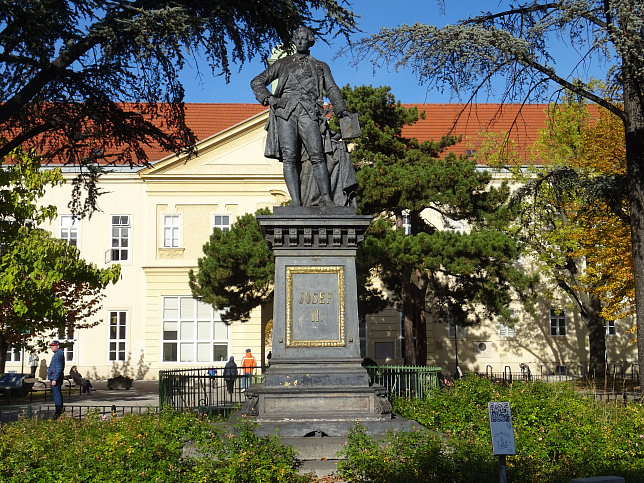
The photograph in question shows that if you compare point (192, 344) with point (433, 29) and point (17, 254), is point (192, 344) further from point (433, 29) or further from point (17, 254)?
point (433, 29)

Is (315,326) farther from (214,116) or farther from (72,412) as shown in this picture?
(214,116)

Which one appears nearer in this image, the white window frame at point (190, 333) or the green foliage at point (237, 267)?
the green foliage at point (237, 267)

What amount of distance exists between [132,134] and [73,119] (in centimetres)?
110

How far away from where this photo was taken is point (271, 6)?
13.6 meters

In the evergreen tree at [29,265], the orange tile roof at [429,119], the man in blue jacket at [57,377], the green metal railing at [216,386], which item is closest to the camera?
the green metal railing at [216,386]

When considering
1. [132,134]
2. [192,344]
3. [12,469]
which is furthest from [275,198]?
[12,469]

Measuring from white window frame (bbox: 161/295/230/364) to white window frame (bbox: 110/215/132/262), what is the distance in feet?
10.1

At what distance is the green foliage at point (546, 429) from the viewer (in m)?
7.86

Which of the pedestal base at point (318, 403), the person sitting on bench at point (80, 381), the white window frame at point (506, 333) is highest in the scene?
the white window frame at point (506, 333)

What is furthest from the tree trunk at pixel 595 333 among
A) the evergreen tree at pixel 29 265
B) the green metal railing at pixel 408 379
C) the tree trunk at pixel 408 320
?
the evergreen tree at pixel 29 265

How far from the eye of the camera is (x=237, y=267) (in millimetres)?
25469

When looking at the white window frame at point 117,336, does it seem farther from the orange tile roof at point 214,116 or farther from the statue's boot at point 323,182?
the statue's boot at point 323,182

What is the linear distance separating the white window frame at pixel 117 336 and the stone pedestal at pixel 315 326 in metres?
28.7

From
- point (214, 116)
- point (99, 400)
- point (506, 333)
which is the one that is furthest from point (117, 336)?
point (506, 333)
